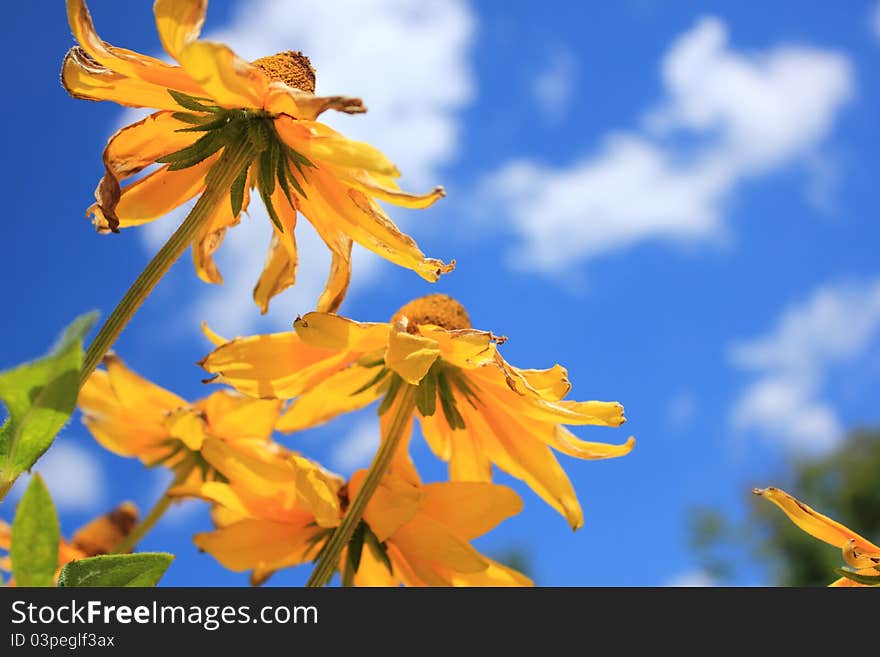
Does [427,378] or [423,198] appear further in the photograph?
[427,378]

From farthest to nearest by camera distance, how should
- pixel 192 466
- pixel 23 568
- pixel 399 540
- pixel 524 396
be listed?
1. pixel 192 466
2. pixel 399 540
3. pixel 524 396
4. pixel 23 568

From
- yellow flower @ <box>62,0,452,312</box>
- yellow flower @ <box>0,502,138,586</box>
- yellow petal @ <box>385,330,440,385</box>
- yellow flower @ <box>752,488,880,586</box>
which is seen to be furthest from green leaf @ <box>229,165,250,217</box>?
yellow flower @ <box>0,502,138,586</box>

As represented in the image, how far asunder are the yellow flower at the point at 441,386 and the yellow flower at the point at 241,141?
0.27ft

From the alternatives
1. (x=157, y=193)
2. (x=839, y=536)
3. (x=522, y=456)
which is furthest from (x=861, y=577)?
(x=157, y=193)

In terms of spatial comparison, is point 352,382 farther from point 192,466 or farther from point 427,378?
point 192,466

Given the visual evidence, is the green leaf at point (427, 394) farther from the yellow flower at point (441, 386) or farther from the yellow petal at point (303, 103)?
the yellow petal at point (303, 103)

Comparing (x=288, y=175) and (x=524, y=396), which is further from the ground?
(x=288, y=175)

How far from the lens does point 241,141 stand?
938 mm

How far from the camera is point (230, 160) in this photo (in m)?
0.91

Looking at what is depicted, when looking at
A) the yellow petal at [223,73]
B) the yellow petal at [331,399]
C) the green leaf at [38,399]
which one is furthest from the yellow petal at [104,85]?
the green leaf at [38,399]

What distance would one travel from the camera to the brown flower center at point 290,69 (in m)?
1.02
